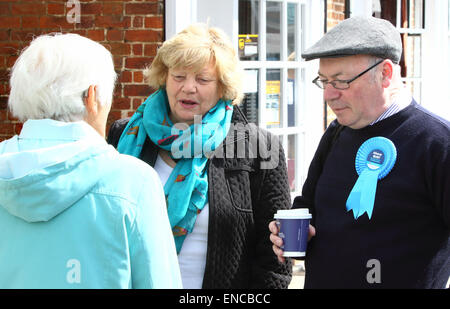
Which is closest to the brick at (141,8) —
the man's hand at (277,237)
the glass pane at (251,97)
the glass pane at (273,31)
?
the glass pane at (251,97)

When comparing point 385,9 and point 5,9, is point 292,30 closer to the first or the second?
point 385,9

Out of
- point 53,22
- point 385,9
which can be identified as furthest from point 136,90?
point 385,9

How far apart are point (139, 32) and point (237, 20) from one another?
88 centimetres

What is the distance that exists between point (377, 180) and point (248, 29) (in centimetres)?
334

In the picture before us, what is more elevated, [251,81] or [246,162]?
[251,81]

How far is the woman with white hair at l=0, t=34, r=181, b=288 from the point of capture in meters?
1.71

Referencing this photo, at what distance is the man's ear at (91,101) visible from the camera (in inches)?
71.7

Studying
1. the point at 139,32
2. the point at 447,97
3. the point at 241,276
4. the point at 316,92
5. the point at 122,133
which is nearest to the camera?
the point at 241,276

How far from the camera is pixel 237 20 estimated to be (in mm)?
5156

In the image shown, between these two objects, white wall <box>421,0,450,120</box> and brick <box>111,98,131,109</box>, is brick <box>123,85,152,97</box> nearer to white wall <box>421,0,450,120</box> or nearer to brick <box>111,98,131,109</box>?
brick <box>111,98,131,109</box>

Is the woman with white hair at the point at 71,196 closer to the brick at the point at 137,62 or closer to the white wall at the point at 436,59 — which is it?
the brick at the point at 137,62

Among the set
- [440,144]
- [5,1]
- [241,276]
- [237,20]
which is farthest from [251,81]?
[440,144]

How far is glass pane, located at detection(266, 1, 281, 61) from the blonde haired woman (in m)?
2.68
